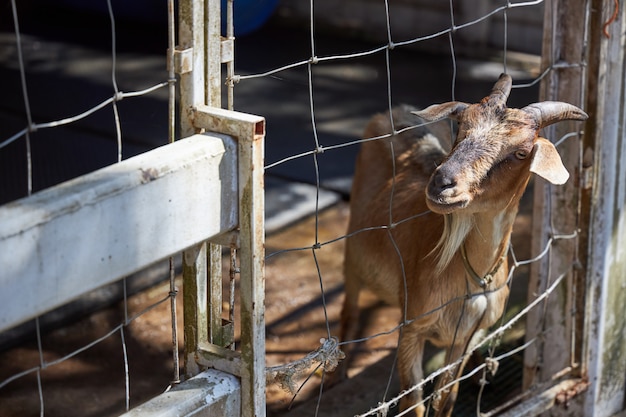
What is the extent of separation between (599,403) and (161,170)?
8.05ft

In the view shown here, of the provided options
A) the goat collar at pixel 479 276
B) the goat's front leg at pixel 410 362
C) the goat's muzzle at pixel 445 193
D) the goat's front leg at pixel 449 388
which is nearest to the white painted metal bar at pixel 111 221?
the goat's muzzle at pixel 445 193

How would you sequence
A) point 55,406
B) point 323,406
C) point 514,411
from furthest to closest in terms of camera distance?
point 55,406
point 323,406
point 514,411

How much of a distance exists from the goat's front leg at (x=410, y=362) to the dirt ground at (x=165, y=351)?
276mm

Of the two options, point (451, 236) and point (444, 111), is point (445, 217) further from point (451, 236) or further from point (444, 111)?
point (444, 111)

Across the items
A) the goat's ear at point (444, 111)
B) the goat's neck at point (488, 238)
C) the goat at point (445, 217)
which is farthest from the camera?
the goat's neck at point (488, 238)

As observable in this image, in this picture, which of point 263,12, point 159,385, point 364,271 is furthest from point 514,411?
point 263,12

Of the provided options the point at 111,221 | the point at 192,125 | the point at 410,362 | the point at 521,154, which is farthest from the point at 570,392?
the point at 111,221

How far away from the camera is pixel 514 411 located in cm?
327

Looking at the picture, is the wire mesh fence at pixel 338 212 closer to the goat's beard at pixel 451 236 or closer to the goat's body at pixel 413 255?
the goat's body at pixel 413 255

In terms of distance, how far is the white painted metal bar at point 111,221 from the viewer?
60.7 inches

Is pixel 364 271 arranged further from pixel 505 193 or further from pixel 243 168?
pixel 243 168

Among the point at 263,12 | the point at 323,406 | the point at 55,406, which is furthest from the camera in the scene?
the point at 263,12

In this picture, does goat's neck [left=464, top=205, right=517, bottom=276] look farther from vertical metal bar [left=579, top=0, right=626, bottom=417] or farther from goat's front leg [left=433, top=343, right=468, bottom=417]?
vertical metal bar [left=579, top=0, right=626, bottom=417]

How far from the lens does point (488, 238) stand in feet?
9.72
